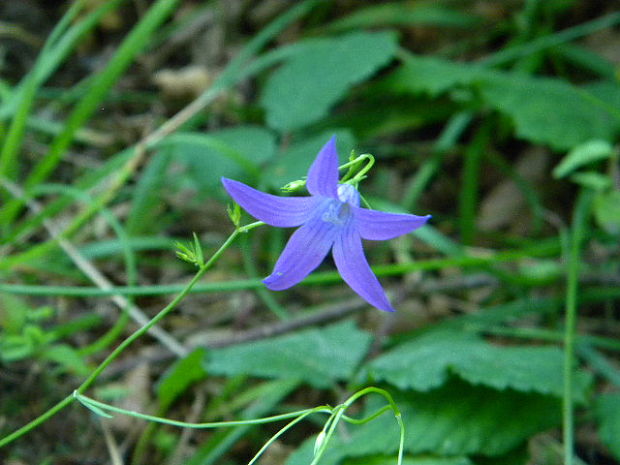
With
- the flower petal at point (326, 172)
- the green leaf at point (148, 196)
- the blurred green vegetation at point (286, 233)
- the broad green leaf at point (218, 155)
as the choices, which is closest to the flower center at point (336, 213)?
the flower petal at point (326, 172)

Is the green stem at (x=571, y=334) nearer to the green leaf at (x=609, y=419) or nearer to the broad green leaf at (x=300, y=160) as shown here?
the green leaf at (x=609, y=419)

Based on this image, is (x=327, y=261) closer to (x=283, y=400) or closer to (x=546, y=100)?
(x=283, y=400)

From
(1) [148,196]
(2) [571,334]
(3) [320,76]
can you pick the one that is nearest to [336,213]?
(2) [571,334]

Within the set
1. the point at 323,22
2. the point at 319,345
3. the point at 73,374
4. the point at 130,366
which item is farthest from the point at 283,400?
the point at 323,22

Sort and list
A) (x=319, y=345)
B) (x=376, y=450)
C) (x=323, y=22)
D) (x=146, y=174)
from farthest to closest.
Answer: (x=323, y=22) < (x=146, y=174) < (x=319, y=345) < (x=376, y=450)

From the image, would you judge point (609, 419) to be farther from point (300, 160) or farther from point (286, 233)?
point (286, 233)

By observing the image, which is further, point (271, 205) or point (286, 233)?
point (286, 233)
